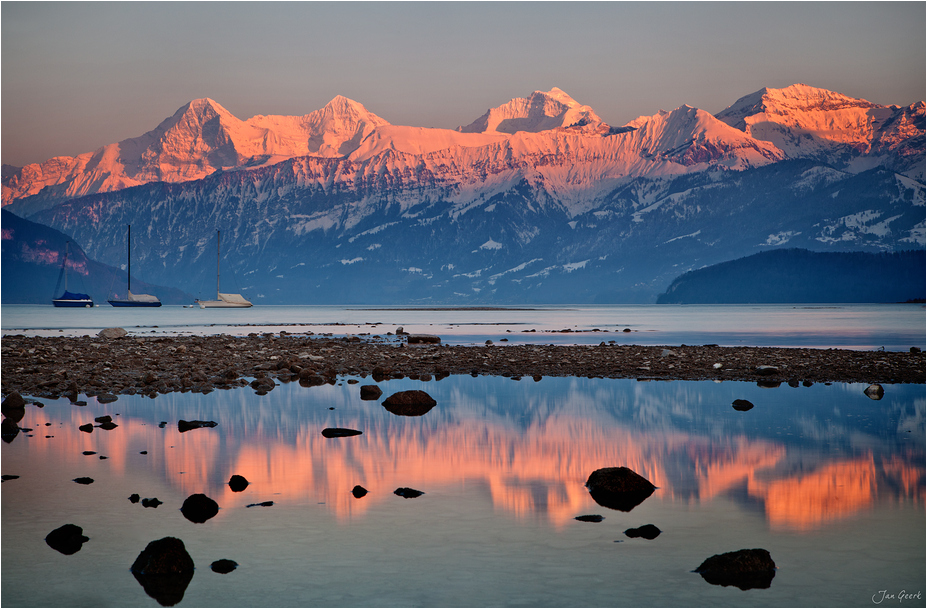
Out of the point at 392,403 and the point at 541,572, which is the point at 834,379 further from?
the point at 541,572

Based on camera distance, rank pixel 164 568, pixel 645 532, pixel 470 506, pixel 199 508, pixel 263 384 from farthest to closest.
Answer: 1. pixel 263 384
2. pixel 470 506
3. pixel 199 508
4. pixel 645 532
5. pixel 164 568

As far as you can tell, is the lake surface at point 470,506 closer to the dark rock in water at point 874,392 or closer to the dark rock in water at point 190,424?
the dark rock in water at point 190,424

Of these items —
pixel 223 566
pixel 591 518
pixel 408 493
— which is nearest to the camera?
pixel 223 566

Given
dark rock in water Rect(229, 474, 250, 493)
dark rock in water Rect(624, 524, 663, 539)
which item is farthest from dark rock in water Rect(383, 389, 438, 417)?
dark rock in water Rect(624, 524, 663, 539)

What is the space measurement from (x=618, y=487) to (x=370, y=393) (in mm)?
13542

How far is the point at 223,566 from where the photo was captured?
10.0 m

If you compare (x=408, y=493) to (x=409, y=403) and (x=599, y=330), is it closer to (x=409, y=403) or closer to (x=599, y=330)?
(x=409, y=403)

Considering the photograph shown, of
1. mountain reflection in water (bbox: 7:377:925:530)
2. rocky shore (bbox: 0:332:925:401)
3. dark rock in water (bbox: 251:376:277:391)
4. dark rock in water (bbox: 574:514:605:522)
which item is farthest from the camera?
rocky shore (bbox: 0:332:925:401)

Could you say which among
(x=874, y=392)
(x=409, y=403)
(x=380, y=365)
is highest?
(x=874, y=392)

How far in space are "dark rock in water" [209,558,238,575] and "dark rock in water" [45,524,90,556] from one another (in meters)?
1.91

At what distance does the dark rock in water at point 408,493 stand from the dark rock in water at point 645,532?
3499 millimetres

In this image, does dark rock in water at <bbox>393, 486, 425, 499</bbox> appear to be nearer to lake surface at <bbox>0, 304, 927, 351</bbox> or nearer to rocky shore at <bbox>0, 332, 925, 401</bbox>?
rocky shore at <bbox>0, 332, 925, 401</bbox>

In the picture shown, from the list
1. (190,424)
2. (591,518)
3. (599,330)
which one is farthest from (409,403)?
(599,330)

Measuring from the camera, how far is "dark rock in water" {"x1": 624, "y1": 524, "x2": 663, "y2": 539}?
1127 centimetres
